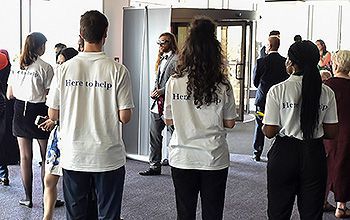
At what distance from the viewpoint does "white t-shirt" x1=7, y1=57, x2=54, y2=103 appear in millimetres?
4090

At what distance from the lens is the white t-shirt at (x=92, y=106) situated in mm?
2676

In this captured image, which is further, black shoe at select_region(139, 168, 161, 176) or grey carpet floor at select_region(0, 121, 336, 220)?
black shoe at select_region(139, 168, 161, 176)

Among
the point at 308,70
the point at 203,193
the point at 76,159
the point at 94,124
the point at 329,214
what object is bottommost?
the point at 329,214

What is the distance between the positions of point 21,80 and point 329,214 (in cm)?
281

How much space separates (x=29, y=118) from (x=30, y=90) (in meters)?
0.23

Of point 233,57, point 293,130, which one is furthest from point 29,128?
point 233,57

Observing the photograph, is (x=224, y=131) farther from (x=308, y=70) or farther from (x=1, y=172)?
(x=1, y=172)

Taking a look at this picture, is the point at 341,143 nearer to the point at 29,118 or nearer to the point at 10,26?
the point at 29,118

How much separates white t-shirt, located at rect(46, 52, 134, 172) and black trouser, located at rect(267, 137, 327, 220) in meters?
0.87

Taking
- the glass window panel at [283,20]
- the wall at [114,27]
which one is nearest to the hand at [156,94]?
the wall at [114,27]

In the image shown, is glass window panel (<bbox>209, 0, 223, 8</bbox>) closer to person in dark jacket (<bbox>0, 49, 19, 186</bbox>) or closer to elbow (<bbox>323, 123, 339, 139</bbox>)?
person in dark jacket (<bbox>0, 49, 19, 186</bbox>)

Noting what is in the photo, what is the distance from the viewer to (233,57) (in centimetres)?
1000

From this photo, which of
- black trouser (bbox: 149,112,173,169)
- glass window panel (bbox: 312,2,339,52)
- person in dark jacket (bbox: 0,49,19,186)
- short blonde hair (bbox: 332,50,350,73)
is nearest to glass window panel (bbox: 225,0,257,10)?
glass window panel (bbox: 312,2,339,52)

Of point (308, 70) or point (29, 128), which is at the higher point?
point (308, 70)
